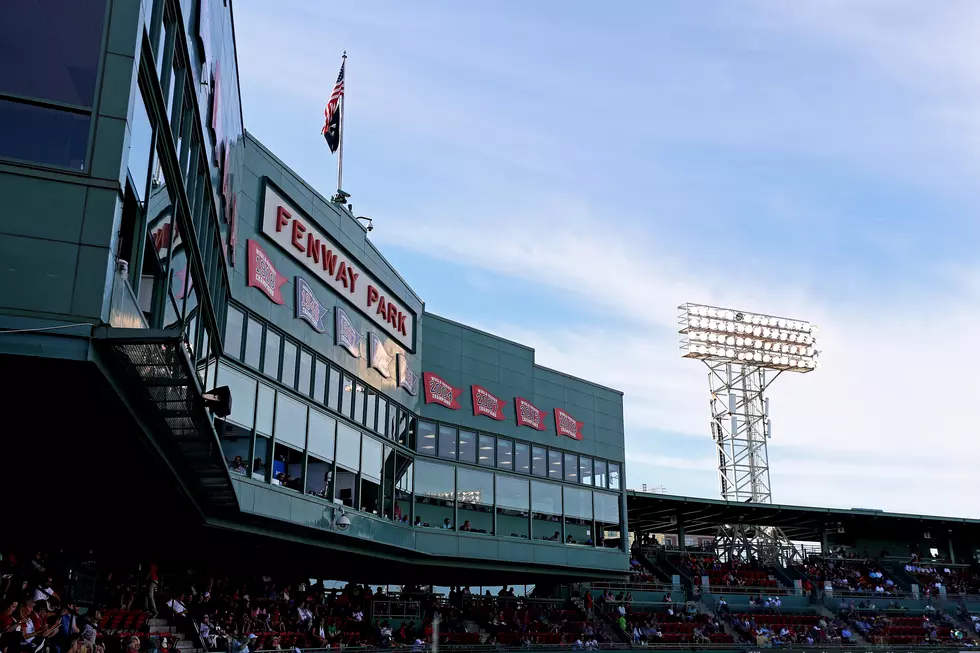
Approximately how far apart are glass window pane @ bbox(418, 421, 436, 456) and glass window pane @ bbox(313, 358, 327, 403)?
5931 millimetres

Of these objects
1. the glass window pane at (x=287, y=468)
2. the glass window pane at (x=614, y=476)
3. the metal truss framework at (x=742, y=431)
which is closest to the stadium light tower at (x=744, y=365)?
the metal truss framework at (x=742, y=431)

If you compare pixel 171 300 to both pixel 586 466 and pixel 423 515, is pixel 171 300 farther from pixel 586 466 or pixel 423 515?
pixel 586 466

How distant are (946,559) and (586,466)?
1269 inches

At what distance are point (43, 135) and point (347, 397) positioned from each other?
1537cm

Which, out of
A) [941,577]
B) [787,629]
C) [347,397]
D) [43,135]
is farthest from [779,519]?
[43,135]

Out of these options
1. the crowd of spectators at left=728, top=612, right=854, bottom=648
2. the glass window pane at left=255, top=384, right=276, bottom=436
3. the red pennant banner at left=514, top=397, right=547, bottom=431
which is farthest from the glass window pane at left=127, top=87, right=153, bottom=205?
the crowd of spectators at left=728, top=612, right=854, bottom=648

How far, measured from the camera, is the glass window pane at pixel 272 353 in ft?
73.9

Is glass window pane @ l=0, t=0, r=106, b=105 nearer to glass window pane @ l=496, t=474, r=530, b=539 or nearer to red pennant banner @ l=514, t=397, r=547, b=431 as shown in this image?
glass window pane @ l=496, t=474, r=530, b=539

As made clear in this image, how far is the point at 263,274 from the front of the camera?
74.4ft

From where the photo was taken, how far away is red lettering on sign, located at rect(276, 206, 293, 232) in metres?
23.5

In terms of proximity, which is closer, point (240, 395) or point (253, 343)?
point (240, 395)

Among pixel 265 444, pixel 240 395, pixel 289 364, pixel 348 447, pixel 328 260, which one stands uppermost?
pixel 328 260

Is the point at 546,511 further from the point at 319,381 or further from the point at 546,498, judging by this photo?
the point at 319,381

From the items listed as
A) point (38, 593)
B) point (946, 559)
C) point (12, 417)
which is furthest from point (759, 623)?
point (12, 417)
